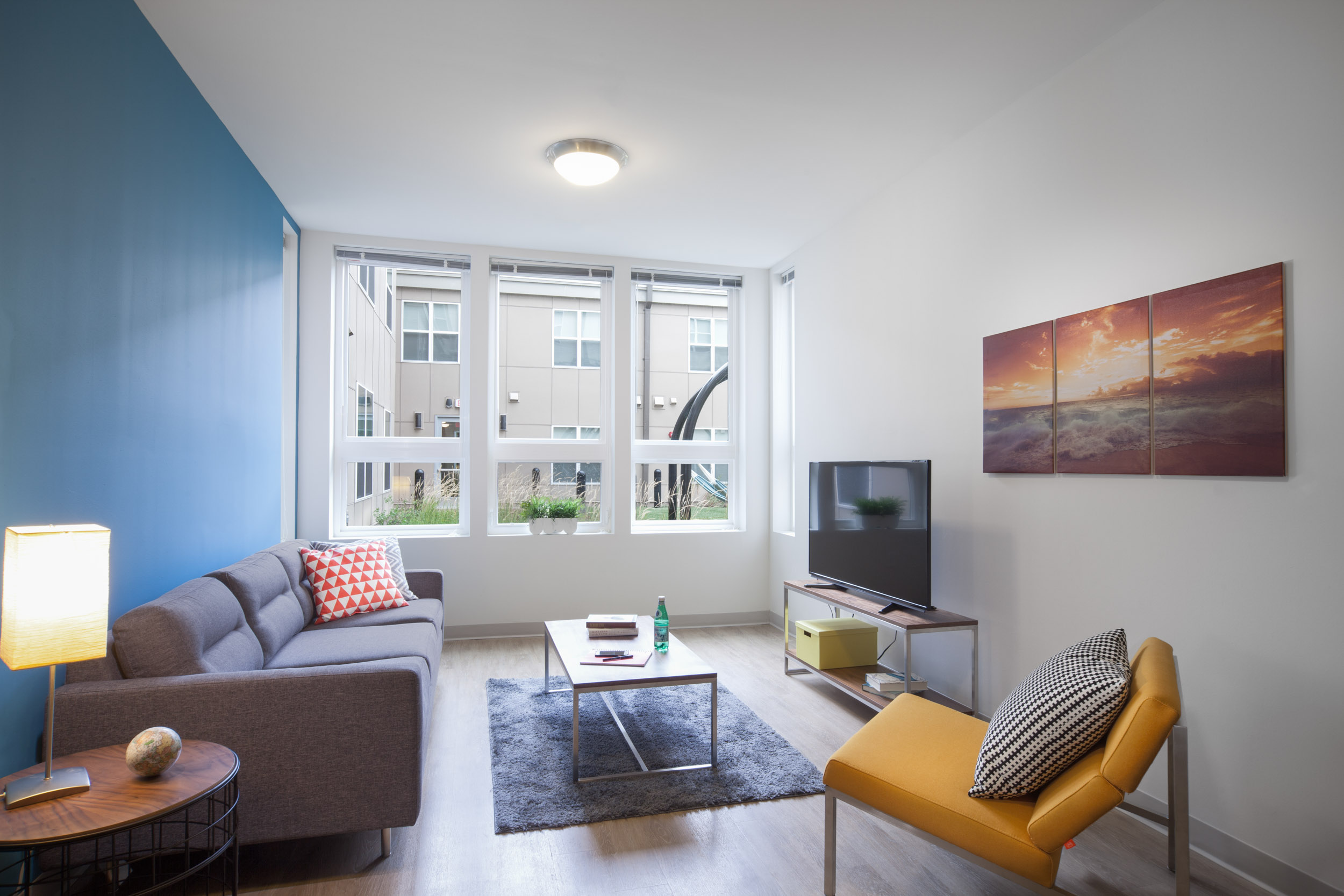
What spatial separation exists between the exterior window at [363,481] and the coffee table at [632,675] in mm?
2383

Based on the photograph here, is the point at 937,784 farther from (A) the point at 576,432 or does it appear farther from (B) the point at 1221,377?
(A) the point at 576,432

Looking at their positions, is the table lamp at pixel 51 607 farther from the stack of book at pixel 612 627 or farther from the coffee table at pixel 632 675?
the stack of book at pixel 612 627

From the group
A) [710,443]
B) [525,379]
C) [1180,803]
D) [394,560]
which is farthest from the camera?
[710,443]

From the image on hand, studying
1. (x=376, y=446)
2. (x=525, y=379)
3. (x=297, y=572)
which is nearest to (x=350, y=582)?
(x=297, y=572)

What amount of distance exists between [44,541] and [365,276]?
4.06 metres

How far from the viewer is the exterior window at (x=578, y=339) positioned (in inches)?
224

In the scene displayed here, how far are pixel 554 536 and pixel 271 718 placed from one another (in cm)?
330

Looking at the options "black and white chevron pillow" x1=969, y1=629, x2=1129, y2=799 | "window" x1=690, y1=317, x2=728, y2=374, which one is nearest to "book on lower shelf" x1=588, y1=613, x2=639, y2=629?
"black and white chevron pillow" x1=969, y1=629, x2=1129, y2=799

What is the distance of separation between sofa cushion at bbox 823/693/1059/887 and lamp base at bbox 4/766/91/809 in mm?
1858

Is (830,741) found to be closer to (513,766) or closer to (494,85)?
(513,766)

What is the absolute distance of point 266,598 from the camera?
10.7 ft

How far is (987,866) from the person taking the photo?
71.9 inches

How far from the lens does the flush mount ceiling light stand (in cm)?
360

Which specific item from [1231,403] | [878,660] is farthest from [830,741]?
[1231,403]
